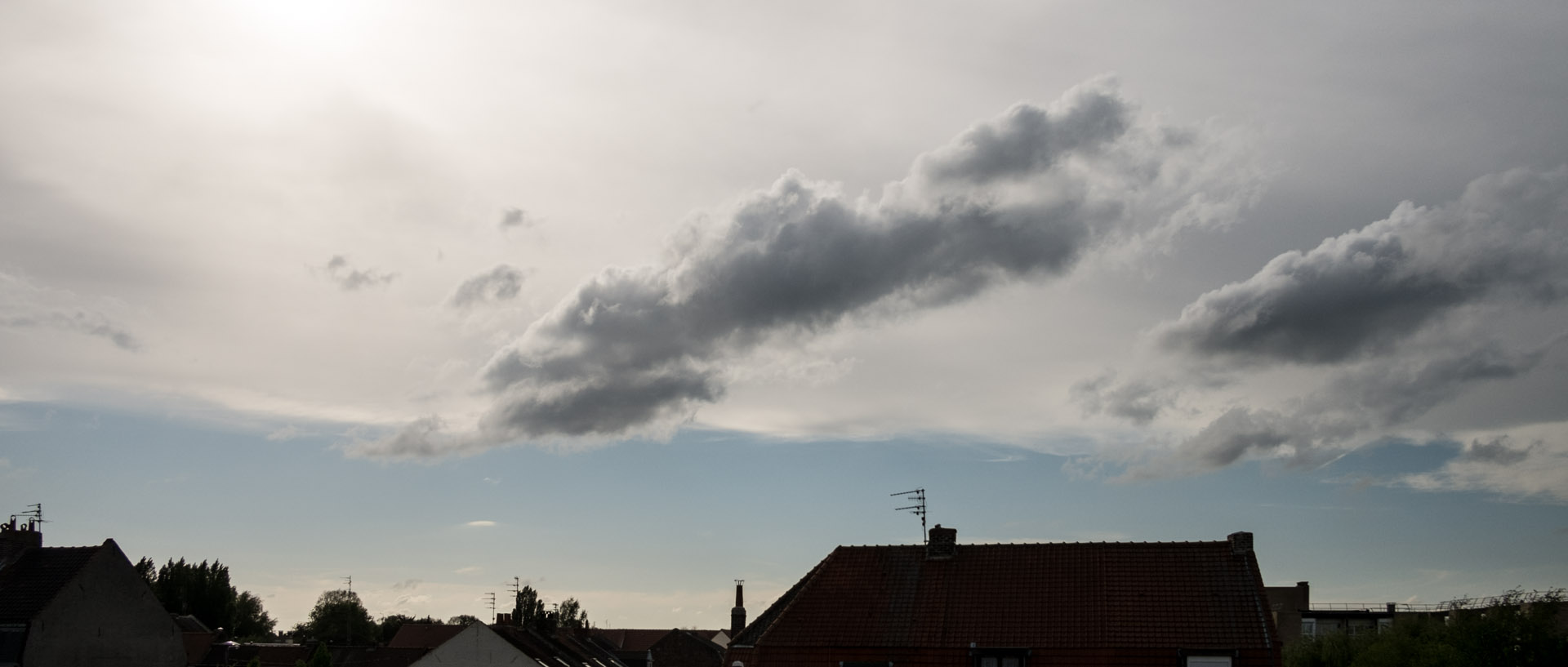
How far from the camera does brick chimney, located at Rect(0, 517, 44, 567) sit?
2315 inches

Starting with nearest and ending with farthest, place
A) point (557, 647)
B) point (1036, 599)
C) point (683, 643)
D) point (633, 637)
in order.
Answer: point (1036, 599), point (557, 647), point (683, 643), point (633, 637)

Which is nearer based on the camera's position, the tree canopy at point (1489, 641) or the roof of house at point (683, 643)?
the tree canopy at point (1489, 641)

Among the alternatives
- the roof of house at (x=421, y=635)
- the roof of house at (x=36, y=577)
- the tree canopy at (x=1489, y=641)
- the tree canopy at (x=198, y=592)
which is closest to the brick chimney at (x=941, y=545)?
the tree canopy at (x=1489, y=641)

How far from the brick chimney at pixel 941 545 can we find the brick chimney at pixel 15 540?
45649 millimetres

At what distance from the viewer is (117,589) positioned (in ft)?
193

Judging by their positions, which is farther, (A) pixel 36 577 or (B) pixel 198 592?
(B) pixel 198 592

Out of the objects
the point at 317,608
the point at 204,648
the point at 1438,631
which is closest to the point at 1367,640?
the point at 1438,631

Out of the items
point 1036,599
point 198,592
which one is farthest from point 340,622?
point 1036,599

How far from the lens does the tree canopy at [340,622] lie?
144750 mm

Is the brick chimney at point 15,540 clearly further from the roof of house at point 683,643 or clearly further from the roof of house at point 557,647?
the roof of house at point 683,643

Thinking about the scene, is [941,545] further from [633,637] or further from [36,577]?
[633,637]

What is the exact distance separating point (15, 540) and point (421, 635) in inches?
1569

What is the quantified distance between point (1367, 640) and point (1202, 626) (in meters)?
20.6

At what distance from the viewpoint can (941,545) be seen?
45812 millimetres
